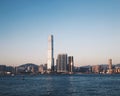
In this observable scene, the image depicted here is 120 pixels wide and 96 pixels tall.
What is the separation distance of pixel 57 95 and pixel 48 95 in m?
3.10

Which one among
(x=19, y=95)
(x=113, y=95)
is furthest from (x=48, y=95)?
(x=113, y=95)

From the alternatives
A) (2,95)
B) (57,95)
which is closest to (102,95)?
(57,95)

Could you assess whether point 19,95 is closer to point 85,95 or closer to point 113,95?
point 85,95

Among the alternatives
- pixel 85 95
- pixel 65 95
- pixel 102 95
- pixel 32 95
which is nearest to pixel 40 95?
pixel 32 95

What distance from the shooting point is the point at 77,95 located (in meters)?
83.1

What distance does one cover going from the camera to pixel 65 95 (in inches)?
3253

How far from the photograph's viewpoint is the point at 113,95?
8088 centimetres

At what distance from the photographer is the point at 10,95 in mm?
82375

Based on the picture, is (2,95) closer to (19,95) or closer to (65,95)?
(19,95)

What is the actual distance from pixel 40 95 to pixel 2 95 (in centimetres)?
1223

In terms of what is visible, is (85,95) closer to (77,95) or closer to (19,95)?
(77,95)

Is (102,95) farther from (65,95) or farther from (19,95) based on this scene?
(19,95)

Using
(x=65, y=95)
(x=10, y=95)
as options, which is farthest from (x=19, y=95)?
(x=65, y=95)

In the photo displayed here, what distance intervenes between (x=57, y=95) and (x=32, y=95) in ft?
26.6
